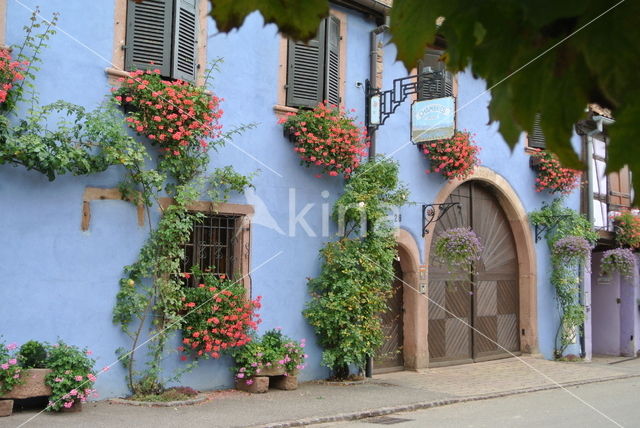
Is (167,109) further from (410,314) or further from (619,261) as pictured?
(619,261)

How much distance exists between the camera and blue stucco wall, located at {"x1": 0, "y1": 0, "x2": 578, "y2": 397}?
804 cm

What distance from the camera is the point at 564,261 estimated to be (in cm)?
1473

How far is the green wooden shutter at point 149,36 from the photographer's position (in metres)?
8.91

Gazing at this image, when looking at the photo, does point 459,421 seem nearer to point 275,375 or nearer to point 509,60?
point 275,375

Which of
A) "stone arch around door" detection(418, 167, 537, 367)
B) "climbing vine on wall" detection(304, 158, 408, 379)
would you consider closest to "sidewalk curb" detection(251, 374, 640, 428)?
"climbing vine on wall" detection(304, 158, 408, 379)

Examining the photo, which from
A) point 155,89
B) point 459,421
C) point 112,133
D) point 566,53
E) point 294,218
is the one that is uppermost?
point 155,89

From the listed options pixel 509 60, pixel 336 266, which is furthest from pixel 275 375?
pixel 509 60

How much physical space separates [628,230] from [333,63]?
29.3 ft

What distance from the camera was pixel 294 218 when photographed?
10.5 metres

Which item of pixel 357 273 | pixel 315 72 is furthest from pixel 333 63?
pixel 357 273

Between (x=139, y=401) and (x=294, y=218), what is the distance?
11.1ft

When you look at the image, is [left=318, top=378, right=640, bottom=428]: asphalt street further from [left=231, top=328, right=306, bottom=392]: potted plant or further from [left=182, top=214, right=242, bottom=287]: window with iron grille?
[left=182, top=214, right=242, bottom=287]: window with iron grille

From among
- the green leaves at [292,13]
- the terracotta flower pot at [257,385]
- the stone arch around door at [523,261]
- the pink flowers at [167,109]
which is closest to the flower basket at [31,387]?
the terracotta flower pot at [257,385]

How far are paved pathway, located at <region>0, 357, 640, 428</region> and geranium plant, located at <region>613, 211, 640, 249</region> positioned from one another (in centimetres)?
366
